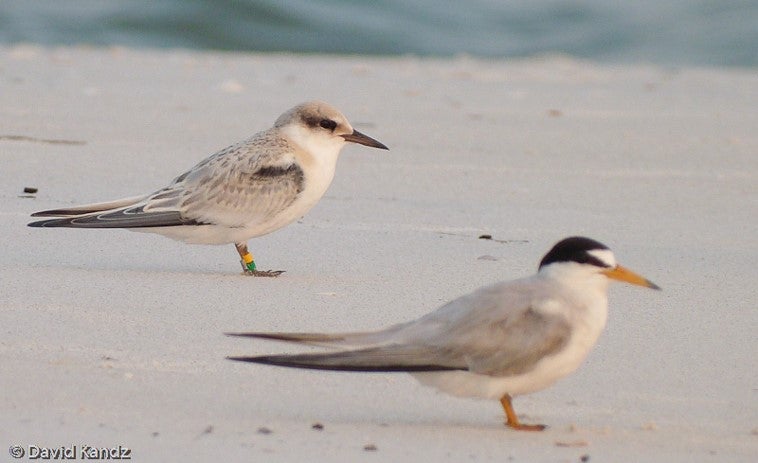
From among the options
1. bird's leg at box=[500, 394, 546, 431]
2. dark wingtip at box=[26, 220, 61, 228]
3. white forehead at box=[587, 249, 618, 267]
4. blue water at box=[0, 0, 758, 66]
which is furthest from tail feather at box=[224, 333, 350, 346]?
blue water at box=[0, 0, 758, 66]

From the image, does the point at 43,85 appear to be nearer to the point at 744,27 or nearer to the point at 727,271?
the point at 727,271

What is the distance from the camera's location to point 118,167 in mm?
7801

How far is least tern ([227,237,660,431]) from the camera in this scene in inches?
151

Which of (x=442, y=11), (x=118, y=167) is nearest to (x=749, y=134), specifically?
(x=118, y=167)

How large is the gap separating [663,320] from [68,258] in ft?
8.33

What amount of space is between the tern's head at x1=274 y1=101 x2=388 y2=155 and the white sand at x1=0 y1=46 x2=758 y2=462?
45 cm

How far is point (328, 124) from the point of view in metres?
6.47

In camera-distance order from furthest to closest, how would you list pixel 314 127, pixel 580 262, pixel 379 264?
pixel 314 127
pixel 379 264
pixel 580 262

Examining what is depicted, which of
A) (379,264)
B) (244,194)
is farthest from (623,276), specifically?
(244,194)

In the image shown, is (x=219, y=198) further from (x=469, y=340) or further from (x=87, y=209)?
(x=469, y=340)

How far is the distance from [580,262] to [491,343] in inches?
16.5

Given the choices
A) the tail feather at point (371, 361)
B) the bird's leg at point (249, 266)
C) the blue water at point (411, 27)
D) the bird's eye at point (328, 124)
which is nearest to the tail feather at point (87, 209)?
the bird's leg at point (249, 266)

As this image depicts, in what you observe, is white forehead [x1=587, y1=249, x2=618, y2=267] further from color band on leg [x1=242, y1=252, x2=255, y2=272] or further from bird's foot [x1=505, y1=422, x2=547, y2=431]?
color band on leg [x1=242, y1=252, x2=255, y2=272]

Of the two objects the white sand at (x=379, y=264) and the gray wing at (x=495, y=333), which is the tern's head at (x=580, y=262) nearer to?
the gray wing at (x=495, y=333)
